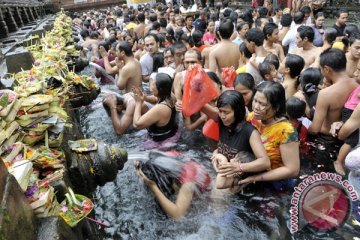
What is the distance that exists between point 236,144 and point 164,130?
1742 millimetres

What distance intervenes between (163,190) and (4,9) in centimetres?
1094

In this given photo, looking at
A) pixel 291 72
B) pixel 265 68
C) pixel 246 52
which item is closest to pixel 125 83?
Result: pixel 246 52

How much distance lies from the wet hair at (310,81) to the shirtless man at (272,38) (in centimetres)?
185

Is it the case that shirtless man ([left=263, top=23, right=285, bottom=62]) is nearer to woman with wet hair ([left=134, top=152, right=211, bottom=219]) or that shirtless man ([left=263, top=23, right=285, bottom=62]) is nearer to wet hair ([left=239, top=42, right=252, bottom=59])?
wet hair ([left=239, top=42, right=252, bottom=59])

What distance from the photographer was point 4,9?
11.3 meters

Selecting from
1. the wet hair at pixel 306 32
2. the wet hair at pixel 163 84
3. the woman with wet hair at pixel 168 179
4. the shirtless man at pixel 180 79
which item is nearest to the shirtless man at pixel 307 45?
the wet hair at pixel 306 32

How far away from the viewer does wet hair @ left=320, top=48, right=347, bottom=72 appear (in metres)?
3.65

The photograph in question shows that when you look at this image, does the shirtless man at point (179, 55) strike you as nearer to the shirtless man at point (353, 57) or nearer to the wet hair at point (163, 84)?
the wet hair at point (163, 84)

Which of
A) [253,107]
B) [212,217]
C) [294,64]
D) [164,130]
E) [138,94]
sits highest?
[253,107]

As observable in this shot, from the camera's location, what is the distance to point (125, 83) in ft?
20.2

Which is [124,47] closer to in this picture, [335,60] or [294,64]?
[294,64]

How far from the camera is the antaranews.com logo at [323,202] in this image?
2.98m

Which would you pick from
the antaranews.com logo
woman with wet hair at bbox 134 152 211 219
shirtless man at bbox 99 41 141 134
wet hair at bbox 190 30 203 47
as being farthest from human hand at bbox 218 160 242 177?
wet hair at bbox 190 30 203 47

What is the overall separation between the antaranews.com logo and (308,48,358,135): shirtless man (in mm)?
1028
